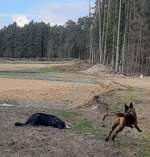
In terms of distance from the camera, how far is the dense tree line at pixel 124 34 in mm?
82125

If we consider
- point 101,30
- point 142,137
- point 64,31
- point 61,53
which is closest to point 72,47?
point 61,53

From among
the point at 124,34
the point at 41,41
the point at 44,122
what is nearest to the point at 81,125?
the point at 44,122

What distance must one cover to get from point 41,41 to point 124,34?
10800cm

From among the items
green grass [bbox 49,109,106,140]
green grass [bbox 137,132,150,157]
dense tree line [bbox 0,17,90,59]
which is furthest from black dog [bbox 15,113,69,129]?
dense tree line [bbox 0,17,90,59]

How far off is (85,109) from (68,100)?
4.05 meters

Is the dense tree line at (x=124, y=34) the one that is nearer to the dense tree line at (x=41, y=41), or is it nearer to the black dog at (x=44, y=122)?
the dense tree line at (x=41, y=41)

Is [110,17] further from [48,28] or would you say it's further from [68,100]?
[48,28]

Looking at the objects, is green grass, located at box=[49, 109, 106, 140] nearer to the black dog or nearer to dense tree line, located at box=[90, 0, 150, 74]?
the black dog

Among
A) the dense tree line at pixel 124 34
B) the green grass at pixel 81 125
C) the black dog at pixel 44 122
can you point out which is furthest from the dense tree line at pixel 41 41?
the black dog at pixel 44 122

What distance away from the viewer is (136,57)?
312ft

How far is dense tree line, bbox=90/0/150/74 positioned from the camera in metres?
82.1

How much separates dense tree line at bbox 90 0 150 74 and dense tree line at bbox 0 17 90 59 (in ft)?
198

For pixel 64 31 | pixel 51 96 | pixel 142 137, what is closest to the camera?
pixel 142 137

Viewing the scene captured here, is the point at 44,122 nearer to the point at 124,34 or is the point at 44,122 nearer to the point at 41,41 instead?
the point at 124,34
